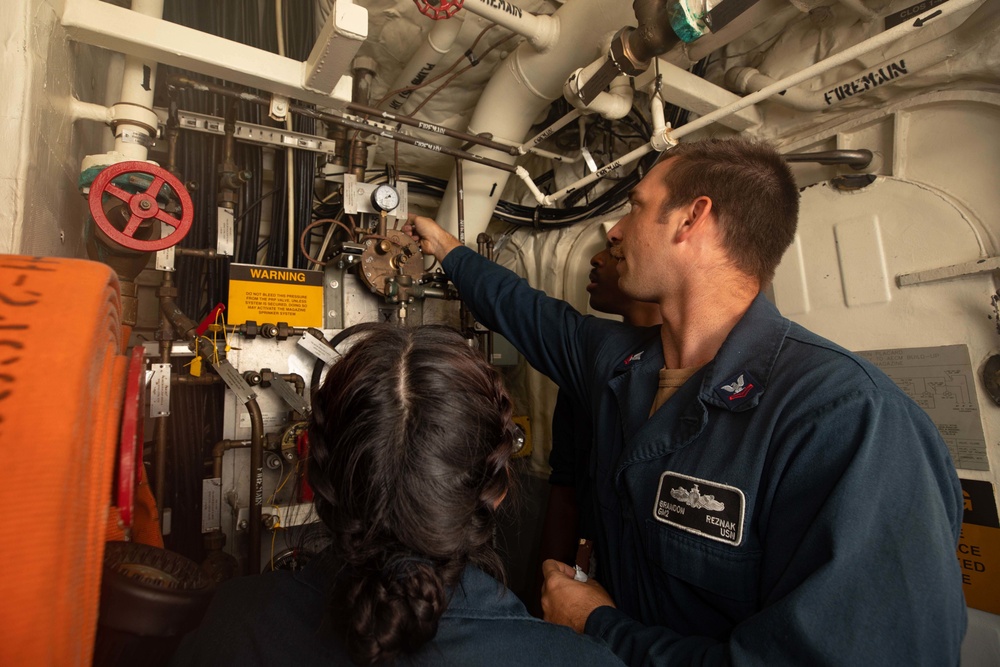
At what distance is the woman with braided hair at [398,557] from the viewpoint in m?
0.57

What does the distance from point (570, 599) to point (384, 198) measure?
4.50 ft

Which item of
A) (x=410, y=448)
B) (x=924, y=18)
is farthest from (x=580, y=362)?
(x=924, y=18)

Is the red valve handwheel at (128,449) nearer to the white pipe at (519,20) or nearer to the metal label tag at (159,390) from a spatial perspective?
the metal label tag at (159,390)

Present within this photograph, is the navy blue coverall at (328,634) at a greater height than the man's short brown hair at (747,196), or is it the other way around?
the man's short brown hair at (747,196)

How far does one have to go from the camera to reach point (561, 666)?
1.87 ft

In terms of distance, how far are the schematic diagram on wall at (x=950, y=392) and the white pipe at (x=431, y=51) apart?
1719 mm

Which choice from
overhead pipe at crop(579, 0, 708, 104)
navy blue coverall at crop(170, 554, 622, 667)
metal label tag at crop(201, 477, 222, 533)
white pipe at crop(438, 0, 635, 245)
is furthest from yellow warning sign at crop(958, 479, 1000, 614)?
metal label tag at crop(201, 477, 222, 533)

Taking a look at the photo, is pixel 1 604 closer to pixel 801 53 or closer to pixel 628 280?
pixel 628 280

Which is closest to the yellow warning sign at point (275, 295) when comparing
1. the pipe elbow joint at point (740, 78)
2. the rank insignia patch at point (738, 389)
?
the rank insignia patch at point (738, 389)

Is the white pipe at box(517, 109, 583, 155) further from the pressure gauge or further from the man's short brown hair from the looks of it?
the man's short brown hair

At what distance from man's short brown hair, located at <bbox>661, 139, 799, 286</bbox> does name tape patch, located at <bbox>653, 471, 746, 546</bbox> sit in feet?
1.51

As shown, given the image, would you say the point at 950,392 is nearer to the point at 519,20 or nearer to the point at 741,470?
the point at 741,470

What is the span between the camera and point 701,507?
0.81 metres

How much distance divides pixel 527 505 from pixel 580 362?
51.7 inches
